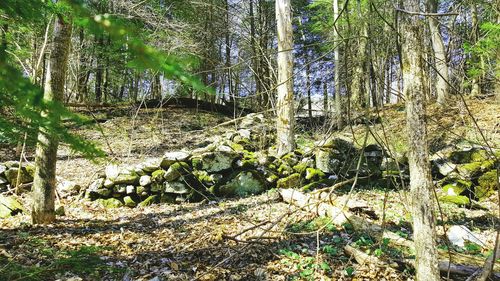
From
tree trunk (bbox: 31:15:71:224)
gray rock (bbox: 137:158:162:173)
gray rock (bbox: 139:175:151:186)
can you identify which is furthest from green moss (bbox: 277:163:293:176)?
tree trunk (bbox: 31:15:71:224)

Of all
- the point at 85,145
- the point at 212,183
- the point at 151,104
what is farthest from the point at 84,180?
the point at 151,104

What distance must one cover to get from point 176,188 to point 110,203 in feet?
4.36

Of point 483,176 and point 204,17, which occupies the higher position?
point 204,17

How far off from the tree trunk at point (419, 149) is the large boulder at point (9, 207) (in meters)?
6.12

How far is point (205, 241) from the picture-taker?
4.30 meters

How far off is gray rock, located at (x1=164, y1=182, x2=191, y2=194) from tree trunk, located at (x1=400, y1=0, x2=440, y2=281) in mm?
5271

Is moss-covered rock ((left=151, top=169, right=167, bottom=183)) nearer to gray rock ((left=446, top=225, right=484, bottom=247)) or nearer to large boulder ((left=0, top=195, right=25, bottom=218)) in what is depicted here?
large boulder ((left=0, top=195, right=25, bottom=218))

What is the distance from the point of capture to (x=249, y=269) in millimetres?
3480

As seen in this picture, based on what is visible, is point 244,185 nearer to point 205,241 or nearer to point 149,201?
point 149,201

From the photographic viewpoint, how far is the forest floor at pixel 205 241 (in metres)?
3.23

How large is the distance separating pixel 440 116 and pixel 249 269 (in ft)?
27.9

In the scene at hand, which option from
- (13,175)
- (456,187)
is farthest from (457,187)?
(13,175)

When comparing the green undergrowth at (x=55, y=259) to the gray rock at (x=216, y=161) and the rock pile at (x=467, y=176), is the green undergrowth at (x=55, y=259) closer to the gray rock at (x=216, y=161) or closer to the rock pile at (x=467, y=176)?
the gray rock at (x=216, y=161)

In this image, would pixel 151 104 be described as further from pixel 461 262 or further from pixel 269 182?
pixel 461 262
